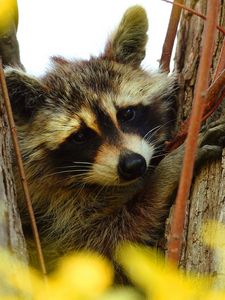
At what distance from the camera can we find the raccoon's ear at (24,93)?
3.91 meters

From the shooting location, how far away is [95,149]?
3.85 m

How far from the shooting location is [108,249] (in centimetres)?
402

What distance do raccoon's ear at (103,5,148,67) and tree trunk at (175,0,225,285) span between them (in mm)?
308

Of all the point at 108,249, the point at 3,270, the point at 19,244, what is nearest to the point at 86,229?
the point at 108,249

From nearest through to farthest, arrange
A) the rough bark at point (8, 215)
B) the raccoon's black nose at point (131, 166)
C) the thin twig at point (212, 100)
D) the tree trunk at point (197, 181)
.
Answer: the rough bark at point (8, 215)
the tree trunk at point (197, 181)
the thin twig at point (212, 100)
the raccoon's black nose at point (131, 166)

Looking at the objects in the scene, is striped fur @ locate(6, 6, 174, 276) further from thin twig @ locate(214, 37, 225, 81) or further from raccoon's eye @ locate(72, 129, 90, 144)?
thin twig @ locate(214, 37, 225, 81)

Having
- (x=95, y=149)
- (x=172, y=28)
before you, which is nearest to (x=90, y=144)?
(x=95, y=149)

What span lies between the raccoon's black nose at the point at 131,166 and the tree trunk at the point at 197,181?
0.34m

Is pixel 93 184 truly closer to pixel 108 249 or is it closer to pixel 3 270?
pixel 108 249

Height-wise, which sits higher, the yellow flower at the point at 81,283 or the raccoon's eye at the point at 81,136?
the raccoon's eye at the point at 81,136

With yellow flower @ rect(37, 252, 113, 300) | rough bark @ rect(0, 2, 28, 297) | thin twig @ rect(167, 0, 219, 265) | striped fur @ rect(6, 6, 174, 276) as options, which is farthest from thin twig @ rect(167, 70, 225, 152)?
yellow flower @ rect(37, 252, 113, 300)

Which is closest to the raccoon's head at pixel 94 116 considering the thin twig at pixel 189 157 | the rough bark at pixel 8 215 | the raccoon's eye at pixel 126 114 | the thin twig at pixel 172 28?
the raccoon's eye at pixel 126 114

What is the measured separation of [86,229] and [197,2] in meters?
1.79

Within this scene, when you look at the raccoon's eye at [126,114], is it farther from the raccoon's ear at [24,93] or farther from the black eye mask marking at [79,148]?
the raccoon's ear at [24,93]
